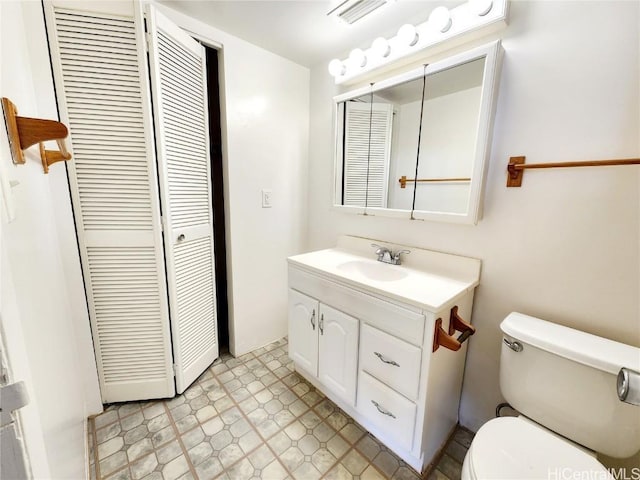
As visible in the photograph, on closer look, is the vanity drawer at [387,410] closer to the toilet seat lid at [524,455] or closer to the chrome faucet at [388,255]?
the toilet seat lid at [524,455]

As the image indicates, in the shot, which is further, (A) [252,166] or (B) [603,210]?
(A) [252,166]

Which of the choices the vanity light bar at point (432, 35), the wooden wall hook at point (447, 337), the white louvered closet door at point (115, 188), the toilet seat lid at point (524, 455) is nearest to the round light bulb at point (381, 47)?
the vanity light bar at point (432, 35)

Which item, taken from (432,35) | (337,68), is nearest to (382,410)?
(432,35)

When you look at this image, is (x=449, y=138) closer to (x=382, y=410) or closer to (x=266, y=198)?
(x=266, y=198)

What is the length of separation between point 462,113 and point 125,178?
A: 5.32 ft

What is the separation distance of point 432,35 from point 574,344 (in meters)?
1.39

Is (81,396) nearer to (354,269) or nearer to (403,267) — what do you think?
(354,269)

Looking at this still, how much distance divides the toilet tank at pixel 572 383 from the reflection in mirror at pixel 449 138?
23.6 inches

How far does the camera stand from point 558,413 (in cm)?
94

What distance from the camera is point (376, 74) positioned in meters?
1.52

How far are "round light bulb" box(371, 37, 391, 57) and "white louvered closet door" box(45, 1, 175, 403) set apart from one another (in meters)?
1.11

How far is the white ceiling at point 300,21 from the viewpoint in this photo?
1.29 metres

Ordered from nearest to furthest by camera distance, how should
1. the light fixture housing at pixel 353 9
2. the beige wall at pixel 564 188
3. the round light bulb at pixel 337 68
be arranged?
1. the beige wall at pixel 564 188
2. the light fixture housing at pixel 353 9
3. the round light bulb at pixel 337 68

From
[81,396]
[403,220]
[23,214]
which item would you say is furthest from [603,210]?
[81,396]
